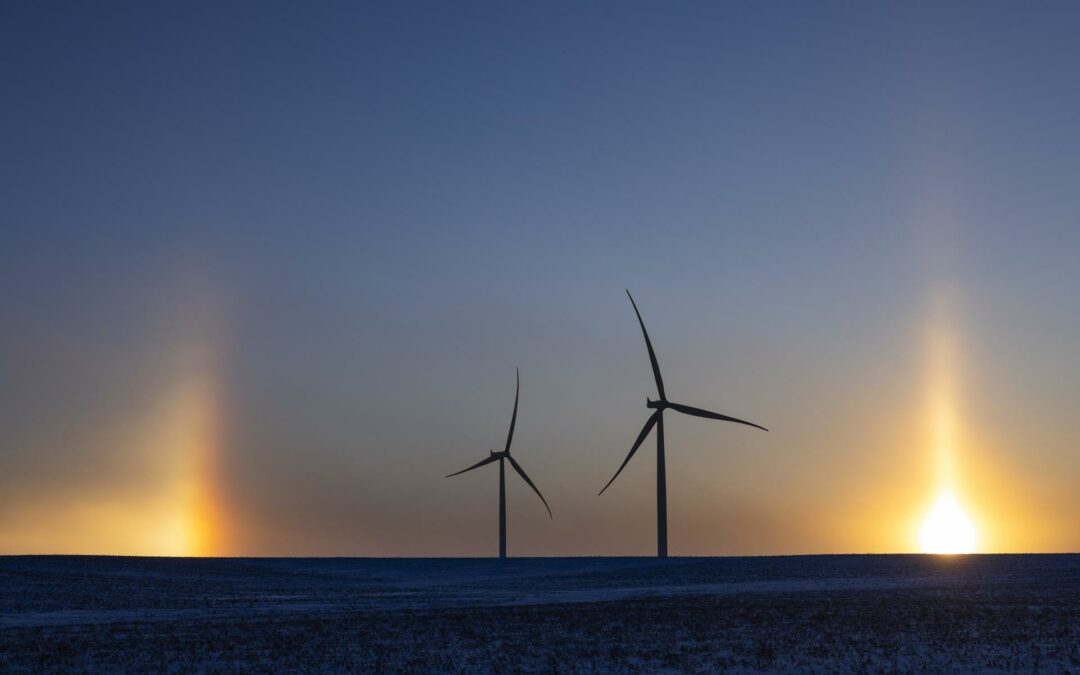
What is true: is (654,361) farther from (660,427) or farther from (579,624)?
(579,624)

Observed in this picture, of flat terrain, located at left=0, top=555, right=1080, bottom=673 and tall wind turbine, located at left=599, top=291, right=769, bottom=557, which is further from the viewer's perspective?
tall wind turbine, located at left=599, top=291, right=769, bottom=557

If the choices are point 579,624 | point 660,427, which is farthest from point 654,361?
point 579,624

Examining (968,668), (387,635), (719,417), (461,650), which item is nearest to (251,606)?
(387,635)

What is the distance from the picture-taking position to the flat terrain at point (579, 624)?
101 ft

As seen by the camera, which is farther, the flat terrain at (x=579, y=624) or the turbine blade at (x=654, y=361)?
the turbine blade at (x=654, y=361)

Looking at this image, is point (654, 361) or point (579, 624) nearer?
point (579, 624)

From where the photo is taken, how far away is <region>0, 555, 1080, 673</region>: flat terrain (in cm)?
3075

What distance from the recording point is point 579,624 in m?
41.0

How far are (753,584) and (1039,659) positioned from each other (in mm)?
39761

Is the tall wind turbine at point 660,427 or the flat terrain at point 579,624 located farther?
the tall wind turbine at point 660,427

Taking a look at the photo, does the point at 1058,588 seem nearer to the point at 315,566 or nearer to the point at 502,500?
the point at 502,500

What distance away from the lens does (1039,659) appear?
29297 mm

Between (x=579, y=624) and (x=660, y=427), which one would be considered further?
(x=660, y=427)

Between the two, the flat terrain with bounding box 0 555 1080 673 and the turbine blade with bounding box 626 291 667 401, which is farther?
the turbine blade with bounding box 626 291 667 401
